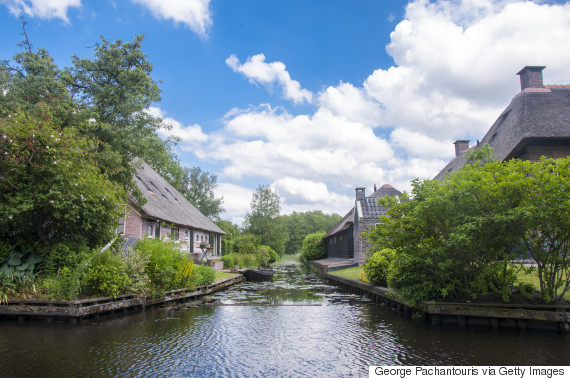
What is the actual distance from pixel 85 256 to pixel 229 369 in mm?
7579

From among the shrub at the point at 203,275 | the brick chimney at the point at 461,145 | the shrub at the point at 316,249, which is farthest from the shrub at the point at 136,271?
the shrub at the point at 316,249

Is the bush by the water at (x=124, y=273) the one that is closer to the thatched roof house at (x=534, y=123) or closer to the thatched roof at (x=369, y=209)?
the thatched roof house at (x=534, y=123)

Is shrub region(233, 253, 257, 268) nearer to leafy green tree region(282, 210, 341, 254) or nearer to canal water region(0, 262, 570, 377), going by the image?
canal water region(0, 262, 570, 377)

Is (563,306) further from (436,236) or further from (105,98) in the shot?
(105,98)

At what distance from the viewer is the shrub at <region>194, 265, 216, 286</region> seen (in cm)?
1637

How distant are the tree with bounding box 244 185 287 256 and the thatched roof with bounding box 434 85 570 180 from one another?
35372 millimetres

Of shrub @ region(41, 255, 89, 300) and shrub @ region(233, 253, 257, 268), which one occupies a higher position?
shrub @ region(41, 255, 89, 300)

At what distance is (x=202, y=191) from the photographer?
191 ft

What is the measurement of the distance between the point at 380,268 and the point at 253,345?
8.52 m

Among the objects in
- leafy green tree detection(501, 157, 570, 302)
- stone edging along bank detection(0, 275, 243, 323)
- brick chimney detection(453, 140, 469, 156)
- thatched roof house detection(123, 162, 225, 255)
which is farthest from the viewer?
brick chimney detection(453, 140, 469, 156)

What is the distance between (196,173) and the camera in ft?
194

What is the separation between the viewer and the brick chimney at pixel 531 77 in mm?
20467

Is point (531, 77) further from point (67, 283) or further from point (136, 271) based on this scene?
point (67, 283)

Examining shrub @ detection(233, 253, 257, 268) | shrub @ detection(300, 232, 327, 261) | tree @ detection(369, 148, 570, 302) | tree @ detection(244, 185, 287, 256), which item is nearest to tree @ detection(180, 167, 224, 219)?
tree @ detection(244, 185, 287, 256)
